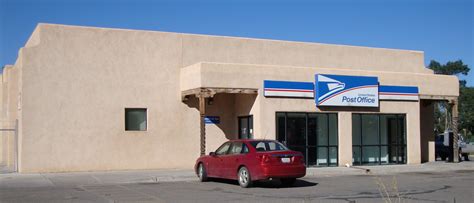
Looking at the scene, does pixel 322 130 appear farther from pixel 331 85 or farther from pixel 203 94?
pixel 203 94

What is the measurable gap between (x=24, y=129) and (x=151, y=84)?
17.9 feet

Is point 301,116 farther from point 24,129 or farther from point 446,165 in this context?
point 24,129

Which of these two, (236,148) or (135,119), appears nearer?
(236,148)

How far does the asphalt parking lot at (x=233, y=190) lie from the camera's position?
46.7 ft

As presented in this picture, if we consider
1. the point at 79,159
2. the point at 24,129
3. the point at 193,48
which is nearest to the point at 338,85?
the point at 193,48

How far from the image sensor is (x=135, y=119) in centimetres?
2488

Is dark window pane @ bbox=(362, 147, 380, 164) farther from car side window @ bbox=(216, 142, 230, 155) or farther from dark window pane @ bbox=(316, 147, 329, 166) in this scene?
car side window @ bbox=(216, 142, 230, 155)

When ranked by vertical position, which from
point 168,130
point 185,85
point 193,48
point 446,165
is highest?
point 193,48

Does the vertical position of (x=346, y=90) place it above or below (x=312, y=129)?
above

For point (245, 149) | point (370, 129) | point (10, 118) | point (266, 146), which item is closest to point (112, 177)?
point (245, 149)

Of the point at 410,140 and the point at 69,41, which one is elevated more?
the point at 69,41

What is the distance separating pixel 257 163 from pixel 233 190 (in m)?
1.04

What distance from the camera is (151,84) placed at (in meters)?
25.0

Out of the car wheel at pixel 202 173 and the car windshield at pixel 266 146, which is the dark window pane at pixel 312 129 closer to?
the car wheel at pixel 202 173
